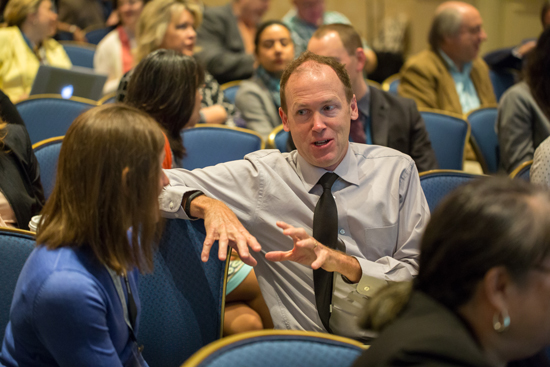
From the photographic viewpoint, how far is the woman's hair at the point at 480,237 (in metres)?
0.84

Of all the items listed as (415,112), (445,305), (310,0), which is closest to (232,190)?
(445,305)

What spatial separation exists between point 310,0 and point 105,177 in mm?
3829

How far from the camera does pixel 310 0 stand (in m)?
4.62

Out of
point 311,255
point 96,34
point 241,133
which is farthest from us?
point 96,34

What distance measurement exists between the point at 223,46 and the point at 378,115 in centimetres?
251

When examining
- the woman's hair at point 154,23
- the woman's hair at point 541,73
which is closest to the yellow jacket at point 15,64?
the woman's hair at point 154,23

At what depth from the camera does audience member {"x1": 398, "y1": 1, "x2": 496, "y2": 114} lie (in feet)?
12.6

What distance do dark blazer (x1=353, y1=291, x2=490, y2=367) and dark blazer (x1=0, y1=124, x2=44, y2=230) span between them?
57.7 inches

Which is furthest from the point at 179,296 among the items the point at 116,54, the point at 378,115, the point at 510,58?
the point at 510,58

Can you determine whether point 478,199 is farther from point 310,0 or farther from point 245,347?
point 310,0

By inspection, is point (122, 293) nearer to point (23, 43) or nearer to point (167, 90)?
point (167, 90)

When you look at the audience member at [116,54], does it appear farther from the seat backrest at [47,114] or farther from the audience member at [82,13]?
the audience member at [82,13]

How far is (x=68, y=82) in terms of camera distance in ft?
10.8

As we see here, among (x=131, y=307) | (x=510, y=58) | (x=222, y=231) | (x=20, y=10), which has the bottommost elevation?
(x=131, y=307)
